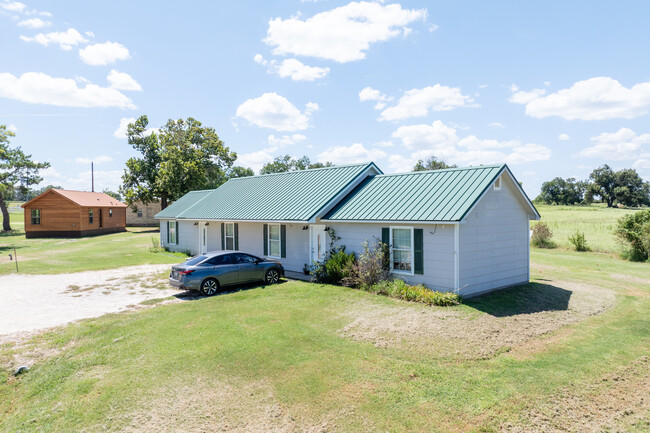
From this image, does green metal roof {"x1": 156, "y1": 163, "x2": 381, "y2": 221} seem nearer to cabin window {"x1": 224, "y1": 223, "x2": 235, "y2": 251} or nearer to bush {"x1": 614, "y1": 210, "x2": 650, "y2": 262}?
cabin window {"x1": 224, "y1": 223, "x2": 235, "y2": 251}

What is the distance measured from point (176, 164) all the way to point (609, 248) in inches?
1790

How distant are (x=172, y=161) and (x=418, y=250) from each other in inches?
1645

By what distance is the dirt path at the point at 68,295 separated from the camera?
11675 mm

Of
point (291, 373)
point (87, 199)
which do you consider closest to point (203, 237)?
point (291, 373)

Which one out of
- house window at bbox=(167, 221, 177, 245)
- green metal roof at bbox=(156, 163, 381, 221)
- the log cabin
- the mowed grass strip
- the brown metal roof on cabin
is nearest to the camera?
the mowed grass strip

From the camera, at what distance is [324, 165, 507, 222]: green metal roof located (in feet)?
44.2

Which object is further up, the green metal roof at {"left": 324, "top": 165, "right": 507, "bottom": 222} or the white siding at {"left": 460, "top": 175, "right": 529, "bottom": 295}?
the green metal roof at {"left": 324, "top": 165, "right": 507, "bottom": 222}

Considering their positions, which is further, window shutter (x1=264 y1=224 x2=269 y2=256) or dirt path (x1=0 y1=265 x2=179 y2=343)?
window shutter (x1=264 y1=224 x2=269 y2=256)

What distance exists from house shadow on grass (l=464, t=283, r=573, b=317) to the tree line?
11360cm

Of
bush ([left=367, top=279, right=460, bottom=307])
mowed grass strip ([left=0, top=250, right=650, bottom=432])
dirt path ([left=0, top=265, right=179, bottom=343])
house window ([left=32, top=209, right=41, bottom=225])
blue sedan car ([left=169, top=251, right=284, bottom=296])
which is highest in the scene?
house window ([left=32, top=209, right=41, bottom=225])

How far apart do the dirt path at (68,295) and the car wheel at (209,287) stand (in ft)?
4.98

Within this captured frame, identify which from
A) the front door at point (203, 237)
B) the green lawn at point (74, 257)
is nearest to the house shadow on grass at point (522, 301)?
the front door at point (203, 237)

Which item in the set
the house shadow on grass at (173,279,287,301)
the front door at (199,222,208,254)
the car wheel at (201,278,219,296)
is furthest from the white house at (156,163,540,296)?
the car wheel at (201,278,219,296)

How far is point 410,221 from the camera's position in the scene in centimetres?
1370
